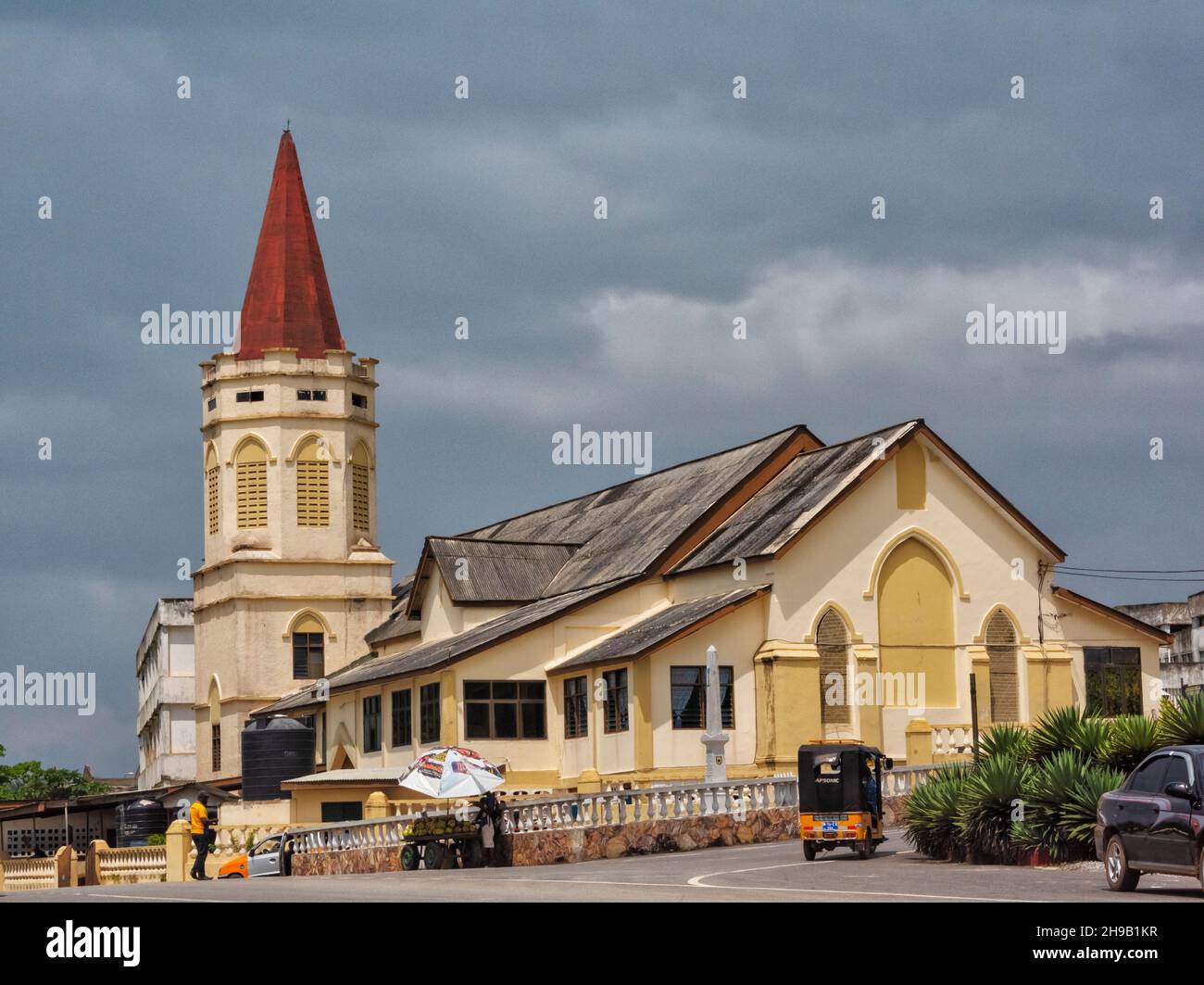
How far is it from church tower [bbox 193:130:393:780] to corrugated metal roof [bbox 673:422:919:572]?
876 inches

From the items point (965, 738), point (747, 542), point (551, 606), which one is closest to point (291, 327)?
point (551, 606)

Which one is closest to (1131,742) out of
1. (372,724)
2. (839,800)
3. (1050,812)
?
(1050,812)

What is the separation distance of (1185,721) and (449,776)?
15.0 meters

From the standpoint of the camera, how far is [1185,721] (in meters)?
26.3

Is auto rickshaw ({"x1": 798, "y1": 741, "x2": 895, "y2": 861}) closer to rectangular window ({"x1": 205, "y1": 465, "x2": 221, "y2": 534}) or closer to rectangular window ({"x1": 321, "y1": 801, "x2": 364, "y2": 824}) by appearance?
rectangular window ({"x1": 321, "y1": 801, "x2": 364, "y2": 824})

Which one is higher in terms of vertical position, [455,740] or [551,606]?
[551,606]

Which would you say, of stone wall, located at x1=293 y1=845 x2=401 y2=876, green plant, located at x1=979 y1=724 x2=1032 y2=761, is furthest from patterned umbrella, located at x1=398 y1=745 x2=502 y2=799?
green plant, located at x1=979 y1=724 x2=1032 y2=761

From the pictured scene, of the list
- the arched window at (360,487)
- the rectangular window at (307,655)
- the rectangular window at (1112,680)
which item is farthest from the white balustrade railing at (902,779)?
the arched window at (360,487)

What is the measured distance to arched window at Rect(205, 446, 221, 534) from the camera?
70375mm

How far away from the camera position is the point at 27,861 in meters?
49.6
